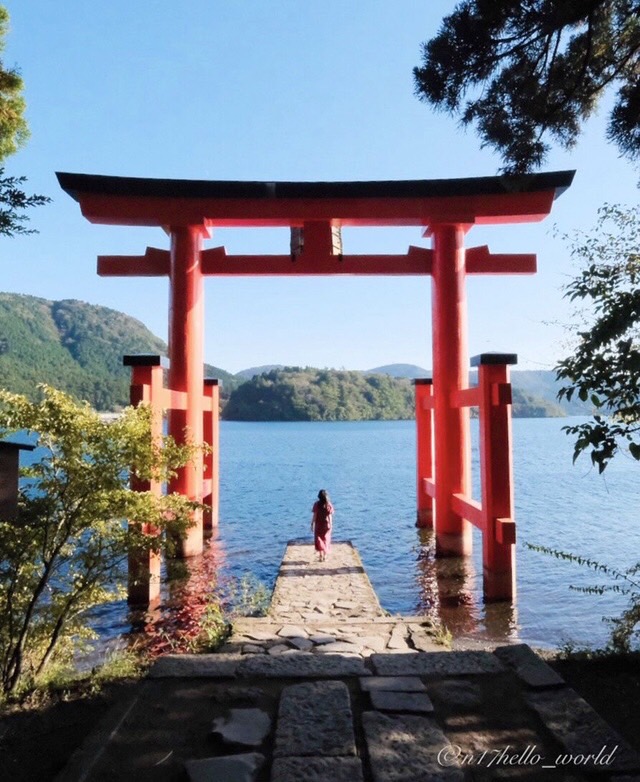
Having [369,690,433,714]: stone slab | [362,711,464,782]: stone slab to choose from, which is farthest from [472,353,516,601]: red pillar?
[362,711,464,782]: stone slab

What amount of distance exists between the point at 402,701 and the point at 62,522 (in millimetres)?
2674

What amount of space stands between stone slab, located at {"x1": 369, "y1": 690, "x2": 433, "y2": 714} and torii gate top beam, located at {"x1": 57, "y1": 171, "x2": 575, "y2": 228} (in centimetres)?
760

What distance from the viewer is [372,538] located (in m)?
12.8

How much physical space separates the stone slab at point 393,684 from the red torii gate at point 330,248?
5.87 metres

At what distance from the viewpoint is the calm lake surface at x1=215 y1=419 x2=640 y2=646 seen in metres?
7.35

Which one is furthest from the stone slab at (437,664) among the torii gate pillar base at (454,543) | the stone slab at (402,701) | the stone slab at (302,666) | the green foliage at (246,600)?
the torii gate pillar base at (454,543)

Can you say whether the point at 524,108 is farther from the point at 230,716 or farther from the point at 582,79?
the point at 230,716

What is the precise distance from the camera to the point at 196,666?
3.31 metres

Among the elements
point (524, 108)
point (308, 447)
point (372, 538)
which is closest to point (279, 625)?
point (524, 108)

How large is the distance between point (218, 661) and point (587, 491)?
22.7 metres

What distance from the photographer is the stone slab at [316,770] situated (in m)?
2.14

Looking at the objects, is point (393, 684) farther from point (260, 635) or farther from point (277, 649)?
point (260, 635)

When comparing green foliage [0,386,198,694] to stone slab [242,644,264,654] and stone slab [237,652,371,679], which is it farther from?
stone slab [237,652,371,679]

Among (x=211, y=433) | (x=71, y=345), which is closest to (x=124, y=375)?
(x=71, y=345)
